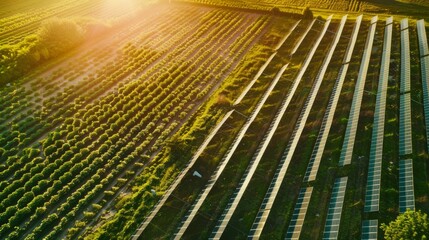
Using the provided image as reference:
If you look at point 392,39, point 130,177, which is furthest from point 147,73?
point 392,39

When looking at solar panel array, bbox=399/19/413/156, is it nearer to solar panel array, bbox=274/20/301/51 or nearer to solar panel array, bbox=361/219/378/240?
solar panel array, bbox=361/219/378/240

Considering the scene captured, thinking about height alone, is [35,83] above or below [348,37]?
below

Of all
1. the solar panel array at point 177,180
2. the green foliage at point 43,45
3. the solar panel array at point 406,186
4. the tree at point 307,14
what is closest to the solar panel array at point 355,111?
the solar panel array at point 406,186

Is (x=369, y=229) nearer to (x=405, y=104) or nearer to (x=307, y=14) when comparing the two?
(x=405, y=104)

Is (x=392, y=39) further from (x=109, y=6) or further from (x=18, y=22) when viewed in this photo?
(x=18, y=22)

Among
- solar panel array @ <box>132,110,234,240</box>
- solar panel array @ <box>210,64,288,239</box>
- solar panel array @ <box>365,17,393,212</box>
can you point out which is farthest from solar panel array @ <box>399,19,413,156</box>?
solar panel array @ <box>132,110,234,240</box>

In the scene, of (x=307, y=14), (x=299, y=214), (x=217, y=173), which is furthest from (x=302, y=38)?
(x=299, y=214)
